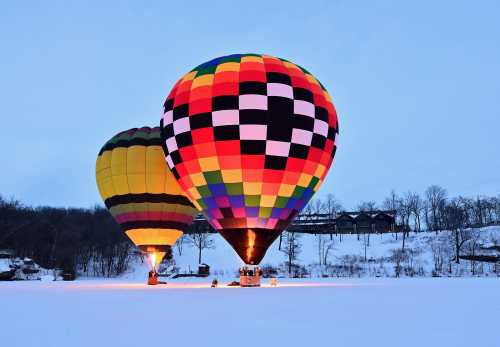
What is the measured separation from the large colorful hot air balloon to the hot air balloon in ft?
13.7

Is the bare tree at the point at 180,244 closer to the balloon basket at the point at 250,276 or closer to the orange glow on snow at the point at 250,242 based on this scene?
the balloon basket at the point at 250,276

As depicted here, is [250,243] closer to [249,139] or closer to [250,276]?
[250,276]

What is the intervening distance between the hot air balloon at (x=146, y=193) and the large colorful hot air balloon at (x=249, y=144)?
417 centimetres

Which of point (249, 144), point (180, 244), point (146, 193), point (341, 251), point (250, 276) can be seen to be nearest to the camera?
point (249, 144)

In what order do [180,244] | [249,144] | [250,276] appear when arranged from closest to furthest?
1. [249,144]
2. [250,276]
3. [180,244]

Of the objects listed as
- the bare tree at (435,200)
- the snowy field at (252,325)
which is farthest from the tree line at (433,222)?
the snowy field at (252,325)

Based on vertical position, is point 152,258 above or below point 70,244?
above

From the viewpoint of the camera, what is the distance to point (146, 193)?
2509 centimetres

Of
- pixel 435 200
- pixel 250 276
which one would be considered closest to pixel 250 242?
pixel 250 276

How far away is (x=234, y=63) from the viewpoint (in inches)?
826

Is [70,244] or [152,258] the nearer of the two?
[152,258]

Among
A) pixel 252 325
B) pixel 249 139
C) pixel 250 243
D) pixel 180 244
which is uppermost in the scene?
pixel 249 139

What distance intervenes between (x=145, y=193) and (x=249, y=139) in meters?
8.15

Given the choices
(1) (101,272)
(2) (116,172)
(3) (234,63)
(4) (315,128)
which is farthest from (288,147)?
(1) (101,272)
